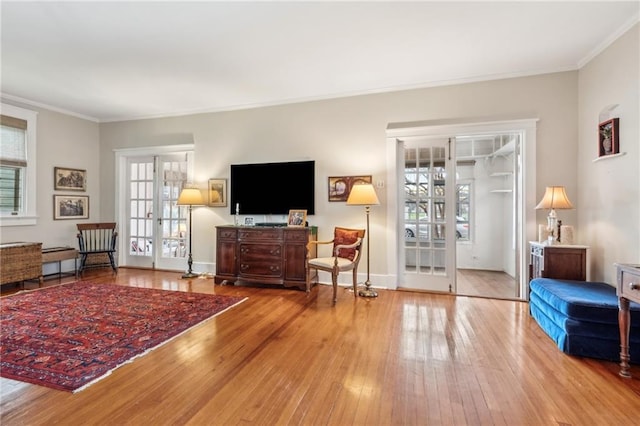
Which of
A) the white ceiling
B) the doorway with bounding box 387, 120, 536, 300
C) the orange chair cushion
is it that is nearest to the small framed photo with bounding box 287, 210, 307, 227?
the orange chair cushion

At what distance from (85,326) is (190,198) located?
2.35m

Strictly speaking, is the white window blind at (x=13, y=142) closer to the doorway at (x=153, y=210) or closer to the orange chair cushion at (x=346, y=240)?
the doorway at (x=153, y=210)

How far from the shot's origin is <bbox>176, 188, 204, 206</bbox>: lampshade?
A: 471 cm

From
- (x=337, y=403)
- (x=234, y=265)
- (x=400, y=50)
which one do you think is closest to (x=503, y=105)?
(x=400, y=50)

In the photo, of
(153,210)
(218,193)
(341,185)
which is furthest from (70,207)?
(341,185)

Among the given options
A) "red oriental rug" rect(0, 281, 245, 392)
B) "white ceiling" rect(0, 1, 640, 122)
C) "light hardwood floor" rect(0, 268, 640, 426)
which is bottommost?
"light hardwood floor" rect(0, 268, 640, 426)

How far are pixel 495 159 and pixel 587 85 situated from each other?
2377mm

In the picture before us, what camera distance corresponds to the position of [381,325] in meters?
2.89

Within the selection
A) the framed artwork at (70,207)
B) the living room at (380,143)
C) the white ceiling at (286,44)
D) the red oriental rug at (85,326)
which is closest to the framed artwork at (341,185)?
the living room at (380,143)

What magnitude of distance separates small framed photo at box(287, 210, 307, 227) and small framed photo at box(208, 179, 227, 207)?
51.7 inches

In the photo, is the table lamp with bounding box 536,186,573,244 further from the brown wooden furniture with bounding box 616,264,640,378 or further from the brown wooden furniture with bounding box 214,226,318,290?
the brown wooden furniture with bounding box 214,226,318,290

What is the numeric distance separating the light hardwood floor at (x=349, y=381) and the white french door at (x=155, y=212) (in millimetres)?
2955

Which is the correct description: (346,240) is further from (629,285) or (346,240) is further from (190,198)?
(629,285)

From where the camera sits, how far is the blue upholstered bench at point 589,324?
2.19 metres
